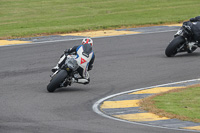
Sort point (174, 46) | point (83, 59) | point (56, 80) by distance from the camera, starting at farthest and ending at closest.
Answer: point (174, 46) < point (83, 59) < point (56, 80)

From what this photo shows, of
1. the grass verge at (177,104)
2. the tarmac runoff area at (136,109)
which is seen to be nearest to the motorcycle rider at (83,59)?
the tarmac runoff area at (136,109)

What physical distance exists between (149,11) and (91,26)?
7141 mm

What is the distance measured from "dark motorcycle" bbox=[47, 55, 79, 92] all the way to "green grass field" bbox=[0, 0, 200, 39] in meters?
11.0

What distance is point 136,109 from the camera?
11648 mm

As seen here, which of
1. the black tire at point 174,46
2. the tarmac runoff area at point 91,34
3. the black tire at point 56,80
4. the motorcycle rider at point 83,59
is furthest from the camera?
the tarmac runoff area at point 91,34

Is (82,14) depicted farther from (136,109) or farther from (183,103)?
(136,109)

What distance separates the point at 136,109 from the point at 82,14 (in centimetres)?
2129

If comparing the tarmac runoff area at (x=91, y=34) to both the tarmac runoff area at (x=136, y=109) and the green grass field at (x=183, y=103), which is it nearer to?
the tarmac runoff area at (x=136, y=109)

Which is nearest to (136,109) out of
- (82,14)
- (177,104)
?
(177,104)

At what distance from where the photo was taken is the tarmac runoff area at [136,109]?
10.2 metres

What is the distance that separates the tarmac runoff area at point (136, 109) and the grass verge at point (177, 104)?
203mm

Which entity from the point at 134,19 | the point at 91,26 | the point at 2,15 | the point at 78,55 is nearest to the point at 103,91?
the point at 78,55

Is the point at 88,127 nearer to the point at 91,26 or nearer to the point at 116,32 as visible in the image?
the point at 116,32

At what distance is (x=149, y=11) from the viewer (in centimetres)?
3322
